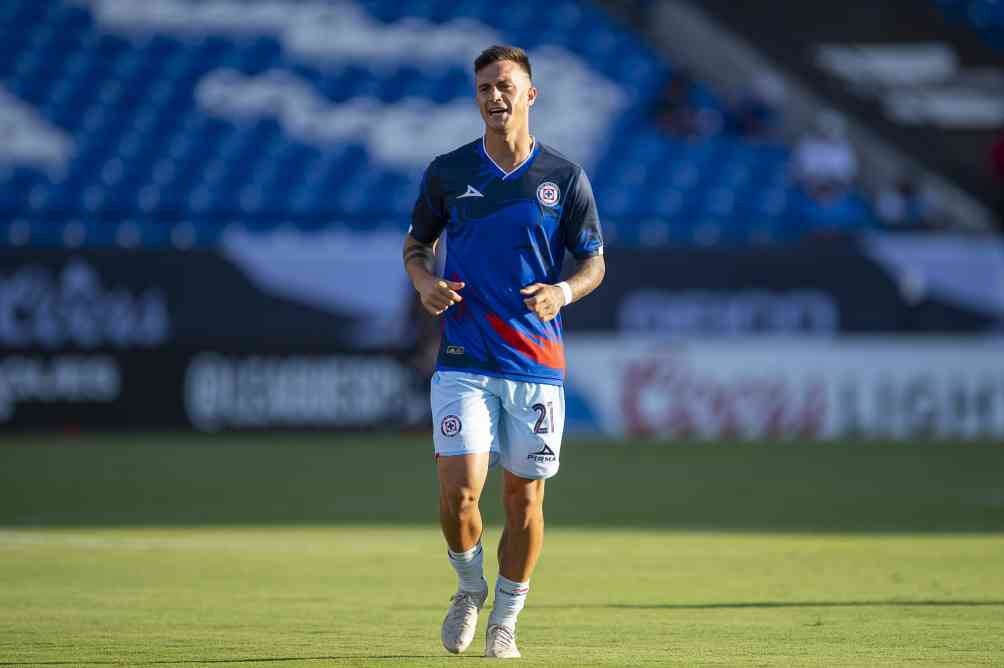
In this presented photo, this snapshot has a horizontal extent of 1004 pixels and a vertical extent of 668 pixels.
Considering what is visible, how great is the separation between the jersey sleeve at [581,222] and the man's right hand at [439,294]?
0.52 m

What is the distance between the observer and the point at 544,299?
7098 mm

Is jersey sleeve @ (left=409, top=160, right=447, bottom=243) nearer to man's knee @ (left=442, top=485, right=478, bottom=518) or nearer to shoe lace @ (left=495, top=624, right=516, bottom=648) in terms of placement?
man's knee @ (left=442, top=485, right=478, bottom=518)

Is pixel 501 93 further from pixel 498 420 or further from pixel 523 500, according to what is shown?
pixel 523 500

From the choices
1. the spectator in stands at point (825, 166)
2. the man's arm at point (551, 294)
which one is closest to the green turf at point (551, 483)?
the spectator in stands at point (825, 166)

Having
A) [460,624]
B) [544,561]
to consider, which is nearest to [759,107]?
[544,561]

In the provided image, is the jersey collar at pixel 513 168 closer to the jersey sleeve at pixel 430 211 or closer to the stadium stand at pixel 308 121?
the jersey sleeve at pixel 430 211

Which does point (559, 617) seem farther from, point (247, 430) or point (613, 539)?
point (247, 430)

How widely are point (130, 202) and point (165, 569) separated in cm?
1592

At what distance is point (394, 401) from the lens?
74.7 feet

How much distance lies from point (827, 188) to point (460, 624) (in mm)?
20291

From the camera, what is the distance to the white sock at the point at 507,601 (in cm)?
714

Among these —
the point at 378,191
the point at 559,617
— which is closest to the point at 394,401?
the point at 378,191

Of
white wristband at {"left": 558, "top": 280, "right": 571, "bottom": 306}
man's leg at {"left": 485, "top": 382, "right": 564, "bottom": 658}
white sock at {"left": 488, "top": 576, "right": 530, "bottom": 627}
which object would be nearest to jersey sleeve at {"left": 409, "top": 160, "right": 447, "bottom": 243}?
white wristband at {"left": 558, "top": 280, "right": 571, "bottom": 306}

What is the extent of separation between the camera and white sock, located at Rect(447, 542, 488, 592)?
24.1ft
